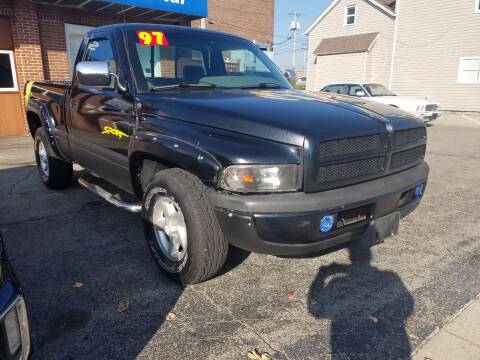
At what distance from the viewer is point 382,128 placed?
9.20 feet

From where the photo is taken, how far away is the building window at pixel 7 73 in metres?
10.1

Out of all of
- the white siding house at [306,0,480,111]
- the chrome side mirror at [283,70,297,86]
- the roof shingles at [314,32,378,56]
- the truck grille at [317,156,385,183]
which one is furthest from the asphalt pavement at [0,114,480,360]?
the roof shingles at [314,32,378,56]

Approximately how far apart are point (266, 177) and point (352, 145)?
24.6 inches

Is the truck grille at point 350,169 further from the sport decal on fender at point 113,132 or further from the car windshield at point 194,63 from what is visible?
the sport decal on fender at point 113,132

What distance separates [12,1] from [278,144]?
32.7ft

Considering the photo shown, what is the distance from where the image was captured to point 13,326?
1473 millimetres

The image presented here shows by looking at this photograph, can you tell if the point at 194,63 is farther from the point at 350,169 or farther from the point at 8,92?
the point at 8,92

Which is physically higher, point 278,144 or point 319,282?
point 278,144

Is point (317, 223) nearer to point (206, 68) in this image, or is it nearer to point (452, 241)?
point (206, 68)

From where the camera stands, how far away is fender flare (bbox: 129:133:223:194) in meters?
2.55

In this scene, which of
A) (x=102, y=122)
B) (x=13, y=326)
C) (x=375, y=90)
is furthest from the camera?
(x=375, y=90)

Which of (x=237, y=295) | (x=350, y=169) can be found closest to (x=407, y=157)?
(x=350, y=169)

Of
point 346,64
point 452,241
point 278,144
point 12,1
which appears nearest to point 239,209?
point 278,144

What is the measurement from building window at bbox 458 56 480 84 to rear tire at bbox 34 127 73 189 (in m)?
20.2
